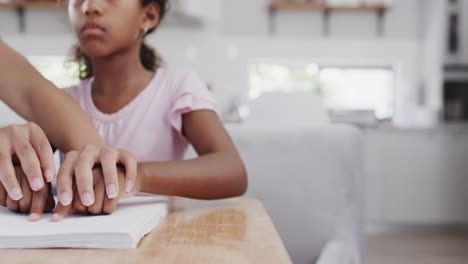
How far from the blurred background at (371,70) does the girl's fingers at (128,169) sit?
2.67 metres

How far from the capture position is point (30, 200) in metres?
0.55

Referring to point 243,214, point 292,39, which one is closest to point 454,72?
point 292,39

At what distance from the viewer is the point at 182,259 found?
0.41 m

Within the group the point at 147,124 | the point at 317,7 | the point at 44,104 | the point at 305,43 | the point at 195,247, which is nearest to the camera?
the point at 195,247

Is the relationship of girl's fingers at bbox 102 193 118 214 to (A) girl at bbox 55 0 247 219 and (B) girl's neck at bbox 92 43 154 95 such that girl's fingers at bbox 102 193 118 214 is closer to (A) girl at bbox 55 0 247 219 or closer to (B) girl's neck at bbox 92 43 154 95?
(A) girl at bbox 55 0 247 219

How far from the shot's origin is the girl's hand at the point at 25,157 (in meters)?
0.53

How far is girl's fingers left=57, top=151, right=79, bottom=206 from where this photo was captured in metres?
0.51

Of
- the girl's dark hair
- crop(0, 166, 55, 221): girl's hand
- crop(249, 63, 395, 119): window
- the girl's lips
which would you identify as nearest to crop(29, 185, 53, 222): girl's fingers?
crop(0, 166, 55, 221): girl's hand

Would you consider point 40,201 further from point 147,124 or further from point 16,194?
point 147,124

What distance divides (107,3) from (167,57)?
3.37 metres

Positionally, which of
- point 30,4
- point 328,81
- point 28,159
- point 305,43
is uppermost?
point 30,4

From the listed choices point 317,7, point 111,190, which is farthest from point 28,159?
point 317,7

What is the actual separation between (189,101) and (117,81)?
20cm

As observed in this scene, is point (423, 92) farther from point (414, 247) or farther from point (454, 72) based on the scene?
point (414, 247)
